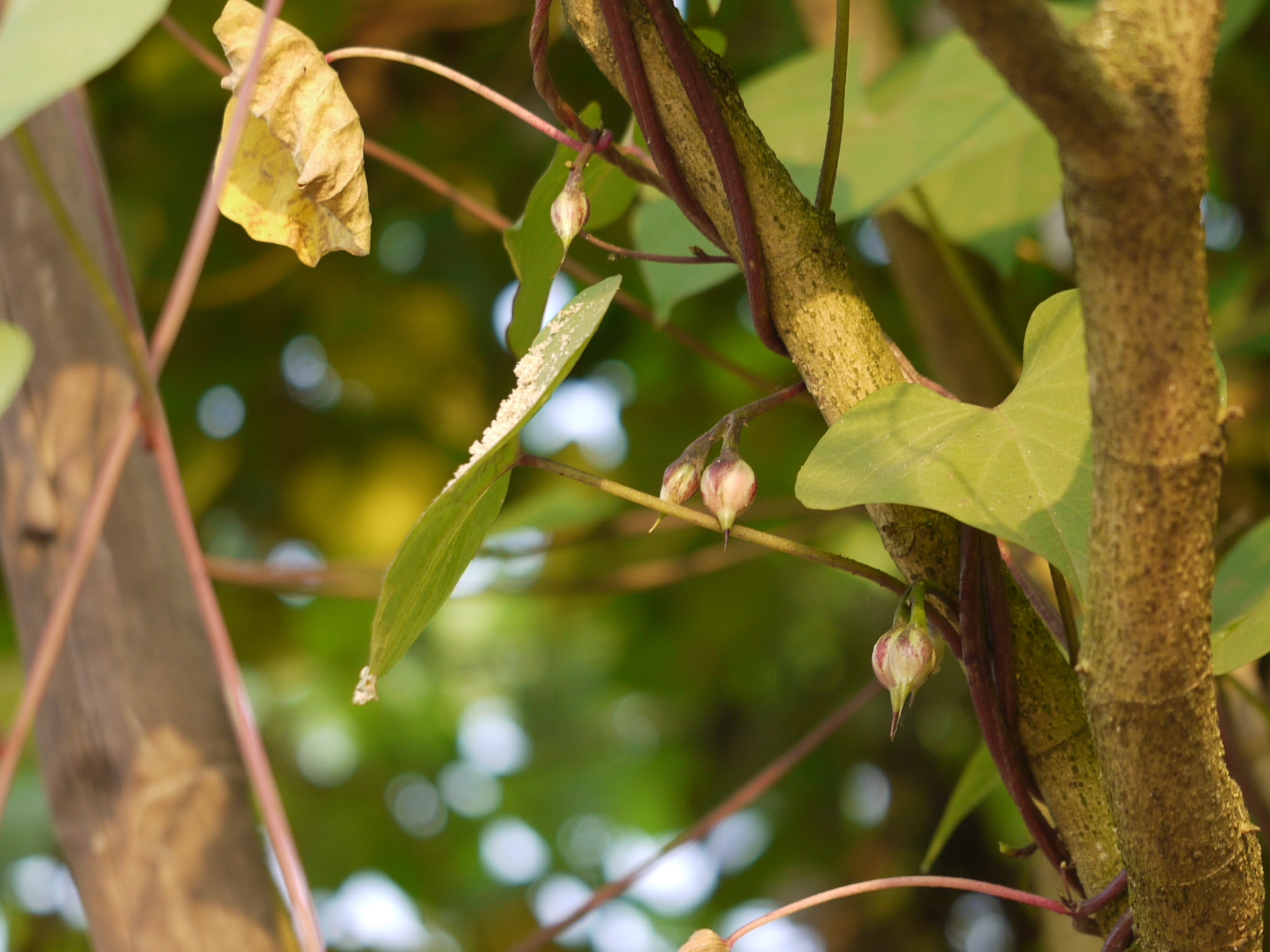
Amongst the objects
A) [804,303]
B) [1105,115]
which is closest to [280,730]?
[804,303]

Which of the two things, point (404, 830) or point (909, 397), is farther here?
point (404, 830)

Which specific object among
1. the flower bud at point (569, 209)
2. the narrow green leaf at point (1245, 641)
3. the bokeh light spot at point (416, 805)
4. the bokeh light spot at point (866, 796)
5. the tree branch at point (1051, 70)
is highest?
the tree branch at point (1051, 70)

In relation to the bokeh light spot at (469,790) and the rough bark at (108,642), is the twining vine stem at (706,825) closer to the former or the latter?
the rough bark at (108,642)

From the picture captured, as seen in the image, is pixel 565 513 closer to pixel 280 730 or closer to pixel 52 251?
pixel 52 251

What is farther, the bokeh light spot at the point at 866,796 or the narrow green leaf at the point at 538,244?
the bokeh light spot at the point at 866,796

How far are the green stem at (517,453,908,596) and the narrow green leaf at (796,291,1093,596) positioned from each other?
1 centimetres

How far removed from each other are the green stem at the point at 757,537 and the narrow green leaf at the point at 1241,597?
0.09 metres

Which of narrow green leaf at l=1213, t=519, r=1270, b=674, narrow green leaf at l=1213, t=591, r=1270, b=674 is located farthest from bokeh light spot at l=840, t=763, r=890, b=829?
narrow green leaf at l=1213, t=591, r=1270, b=674

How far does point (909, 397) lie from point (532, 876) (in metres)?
1.31

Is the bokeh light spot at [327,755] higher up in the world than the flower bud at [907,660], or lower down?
lower down

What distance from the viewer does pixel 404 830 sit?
1359 millimetres

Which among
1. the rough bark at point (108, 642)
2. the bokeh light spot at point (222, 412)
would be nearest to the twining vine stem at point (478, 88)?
the rough bark at point (108, 642)

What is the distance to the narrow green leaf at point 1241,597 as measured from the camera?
0.27 metres

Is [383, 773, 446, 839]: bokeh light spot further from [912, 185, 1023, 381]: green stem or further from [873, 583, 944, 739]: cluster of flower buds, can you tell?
[873, 583, 944, 739]: cluster of flower buds
